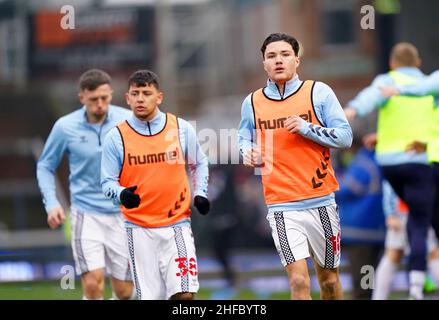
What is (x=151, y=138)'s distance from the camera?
10375mm

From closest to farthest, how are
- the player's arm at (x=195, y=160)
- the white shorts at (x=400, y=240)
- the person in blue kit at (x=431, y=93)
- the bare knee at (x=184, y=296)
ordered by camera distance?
1. the bare knee at (x=184, y=296)
2. the player's arm at (x=195, y=160)
3. the person in blue kit at (x=431, y=93)
4. the white shorts at (x=400, y=240)

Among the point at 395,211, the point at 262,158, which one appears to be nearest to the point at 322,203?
the point at 262,158

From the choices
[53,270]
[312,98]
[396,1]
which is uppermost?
[396,1]

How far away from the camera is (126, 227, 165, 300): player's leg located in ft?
33.8

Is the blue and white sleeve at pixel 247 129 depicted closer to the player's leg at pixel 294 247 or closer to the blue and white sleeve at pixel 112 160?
the player's leg at pixel 294 247

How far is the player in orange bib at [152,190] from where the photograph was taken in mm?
10281

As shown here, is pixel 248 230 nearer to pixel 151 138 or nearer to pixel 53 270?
pixel 53 270

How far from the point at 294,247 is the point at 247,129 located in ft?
3.47

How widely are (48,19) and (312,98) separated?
2475 centimetres

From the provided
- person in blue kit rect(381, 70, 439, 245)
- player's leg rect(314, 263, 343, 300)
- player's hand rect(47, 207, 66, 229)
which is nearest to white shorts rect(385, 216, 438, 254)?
person in blue kit rect(381, 70, 439, 245)

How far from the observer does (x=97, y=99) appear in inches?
455

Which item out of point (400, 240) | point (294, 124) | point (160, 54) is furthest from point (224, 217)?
point (160, 54)

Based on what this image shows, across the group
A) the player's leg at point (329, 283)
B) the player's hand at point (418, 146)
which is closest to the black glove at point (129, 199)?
the player's leg at point (329, 283)

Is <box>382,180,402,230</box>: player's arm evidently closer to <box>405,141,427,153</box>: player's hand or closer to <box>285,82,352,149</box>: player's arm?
<box>405,141,427,153</box>: player's hand
